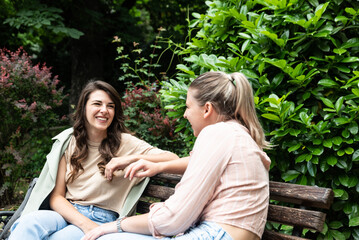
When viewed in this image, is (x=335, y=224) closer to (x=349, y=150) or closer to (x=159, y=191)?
(x=349, y=150)

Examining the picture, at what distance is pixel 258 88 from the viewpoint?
2576 mm

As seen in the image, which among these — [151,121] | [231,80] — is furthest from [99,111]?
[151,121]

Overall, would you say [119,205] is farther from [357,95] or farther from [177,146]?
[177,146]

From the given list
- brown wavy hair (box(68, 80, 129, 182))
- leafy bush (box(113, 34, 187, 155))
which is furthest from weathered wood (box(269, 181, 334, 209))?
leafy bush (box(113, 34, 187, 155))

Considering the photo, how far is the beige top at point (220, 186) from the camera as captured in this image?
6.13 ft

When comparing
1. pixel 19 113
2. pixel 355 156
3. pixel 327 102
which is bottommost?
pixel 355 156

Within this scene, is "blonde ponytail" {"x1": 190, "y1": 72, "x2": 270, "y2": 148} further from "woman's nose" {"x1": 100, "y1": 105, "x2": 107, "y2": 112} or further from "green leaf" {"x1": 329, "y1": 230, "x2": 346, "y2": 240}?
"woman's nose" {"x1": 100, "y1": 105, "x2": 107, "y2": 112}

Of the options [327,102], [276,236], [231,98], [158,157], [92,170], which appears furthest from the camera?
[92,170]

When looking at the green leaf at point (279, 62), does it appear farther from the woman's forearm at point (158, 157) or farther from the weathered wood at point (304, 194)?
the woman's forearm at point (158, 157)

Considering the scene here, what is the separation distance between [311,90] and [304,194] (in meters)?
0.76

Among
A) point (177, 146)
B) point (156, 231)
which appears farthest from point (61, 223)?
point (177, 146)

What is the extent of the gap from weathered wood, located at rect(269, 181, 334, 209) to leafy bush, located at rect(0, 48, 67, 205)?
159 inches

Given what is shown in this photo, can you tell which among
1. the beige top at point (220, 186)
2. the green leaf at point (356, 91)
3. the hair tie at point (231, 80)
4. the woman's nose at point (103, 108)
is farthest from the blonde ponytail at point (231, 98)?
the woman's nose at point (103, 108)

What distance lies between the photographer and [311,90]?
2.49m
